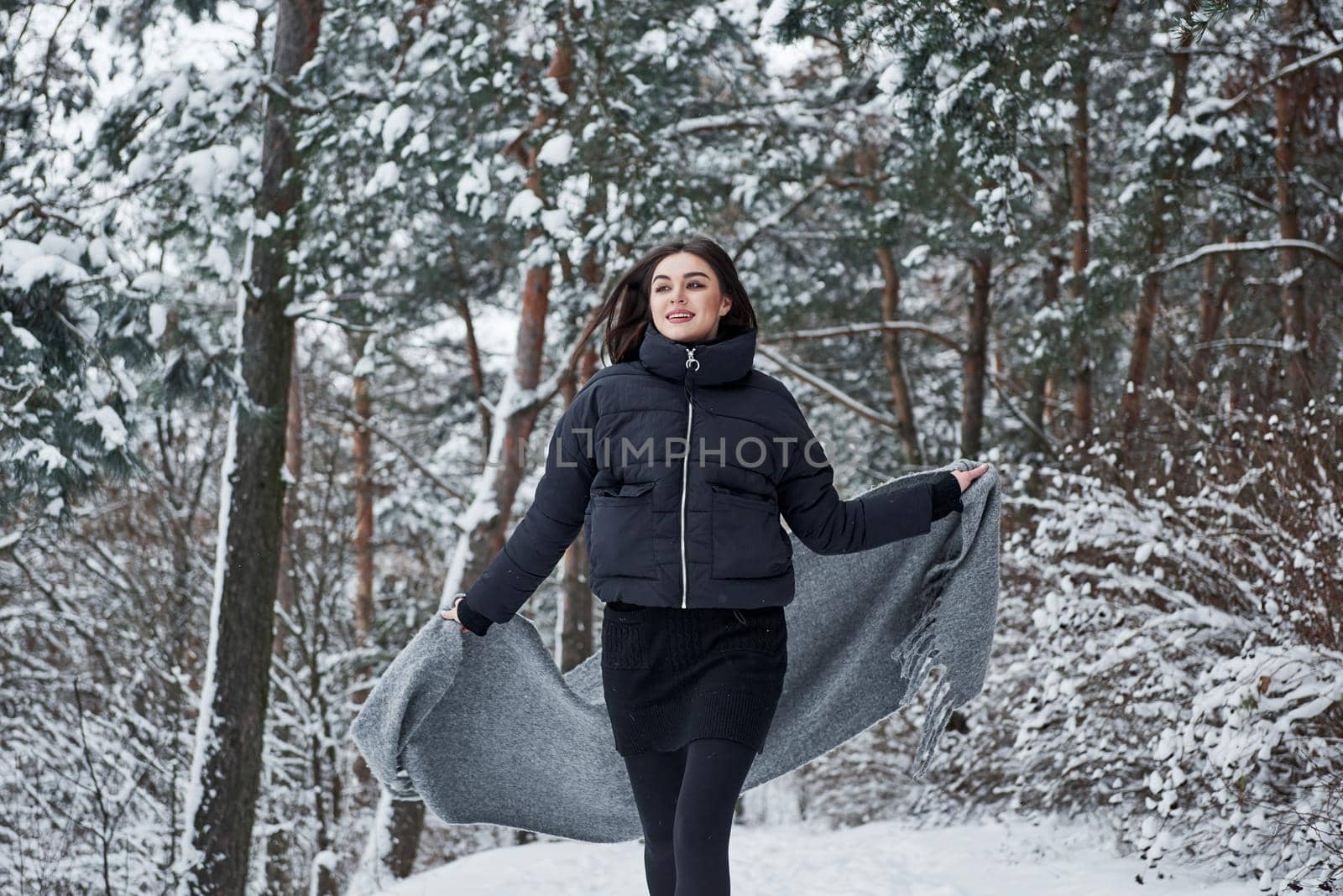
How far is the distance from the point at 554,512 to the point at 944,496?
1.02 m

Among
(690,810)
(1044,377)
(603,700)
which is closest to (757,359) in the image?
(1044,377)

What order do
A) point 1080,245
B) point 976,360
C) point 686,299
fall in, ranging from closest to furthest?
point 686,299
point 1080,245
point 976,360

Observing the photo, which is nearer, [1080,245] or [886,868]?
[886,868]

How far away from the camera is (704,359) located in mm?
2797

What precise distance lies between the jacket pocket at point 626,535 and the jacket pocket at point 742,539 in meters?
0.15

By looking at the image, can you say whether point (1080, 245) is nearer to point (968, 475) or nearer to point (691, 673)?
point (968, 475)

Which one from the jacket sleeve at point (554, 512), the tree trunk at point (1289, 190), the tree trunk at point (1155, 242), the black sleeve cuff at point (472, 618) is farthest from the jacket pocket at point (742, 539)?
the tree trunk at point (1289, 190)

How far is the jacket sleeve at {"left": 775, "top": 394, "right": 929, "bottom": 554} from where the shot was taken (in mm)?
2828

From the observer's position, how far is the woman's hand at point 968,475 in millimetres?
3061

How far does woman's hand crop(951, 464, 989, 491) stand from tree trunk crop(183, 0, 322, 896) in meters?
4.84

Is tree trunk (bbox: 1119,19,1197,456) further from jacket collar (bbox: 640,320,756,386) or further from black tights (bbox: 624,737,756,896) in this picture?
black tights (bbox: 624,737,756,896)

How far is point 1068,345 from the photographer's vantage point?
9133mm

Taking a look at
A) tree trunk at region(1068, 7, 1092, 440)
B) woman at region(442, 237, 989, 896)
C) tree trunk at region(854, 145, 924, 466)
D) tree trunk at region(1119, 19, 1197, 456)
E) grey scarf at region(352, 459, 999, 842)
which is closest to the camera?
woman at region(442, 237, 989, 896)

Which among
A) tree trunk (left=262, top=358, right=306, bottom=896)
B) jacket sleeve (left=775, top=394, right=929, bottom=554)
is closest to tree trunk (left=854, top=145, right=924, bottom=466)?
tree trunk (left=262, top=358, right=306, bottom=896)
